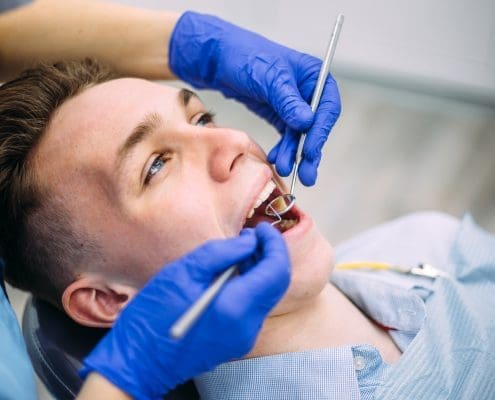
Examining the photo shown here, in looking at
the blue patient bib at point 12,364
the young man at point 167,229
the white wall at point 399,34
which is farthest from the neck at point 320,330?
the white wall at point 399,34

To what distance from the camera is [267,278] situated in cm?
88

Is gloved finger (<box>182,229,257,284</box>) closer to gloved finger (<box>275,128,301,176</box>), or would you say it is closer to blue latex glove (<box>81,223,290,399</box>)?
blue latex glove (<box>81,223,290,399</box>)

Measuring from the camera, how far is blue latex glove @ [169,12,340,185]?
4.21ft

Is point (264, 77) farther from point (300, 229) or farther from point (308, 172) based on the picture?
point (300, 229)

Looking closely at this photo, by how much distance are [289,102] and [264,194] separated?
0.81 feet

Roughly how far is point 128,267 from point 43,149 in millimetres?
310

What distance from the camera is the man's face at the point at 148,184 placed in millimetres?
1109

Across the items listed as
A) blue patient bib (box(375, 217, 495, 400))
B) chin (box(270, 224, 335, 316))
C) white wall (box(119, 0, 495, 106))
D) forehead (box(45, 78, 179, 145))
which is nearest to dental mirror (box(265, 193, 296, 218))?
chin (box(270, 224, 335, 316))

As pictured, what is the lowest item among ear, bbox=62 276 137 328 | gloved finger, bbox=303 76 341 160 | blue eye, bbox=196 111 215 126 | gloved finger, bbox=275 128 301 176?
ear, bbox=62 276 137 328

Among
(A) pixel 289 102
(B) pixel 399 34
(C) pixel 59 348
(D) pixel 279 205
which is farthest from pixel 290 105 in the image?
(B) pixel 399 34

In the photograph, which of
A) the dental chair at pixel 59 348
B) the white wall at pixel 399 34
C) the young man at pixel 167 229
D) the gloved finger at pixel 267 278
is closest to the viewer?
the gloved finger at pixel 267 278

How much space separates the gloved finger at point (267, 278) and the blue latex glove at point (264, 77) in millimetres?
342

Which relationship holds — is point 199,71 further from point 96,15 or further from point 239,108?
point 239,108

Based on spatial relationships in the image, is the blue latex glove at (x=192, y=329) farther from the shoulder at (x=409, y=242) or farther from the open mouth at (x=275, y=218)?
the shoulder at (x=409, y=242)
